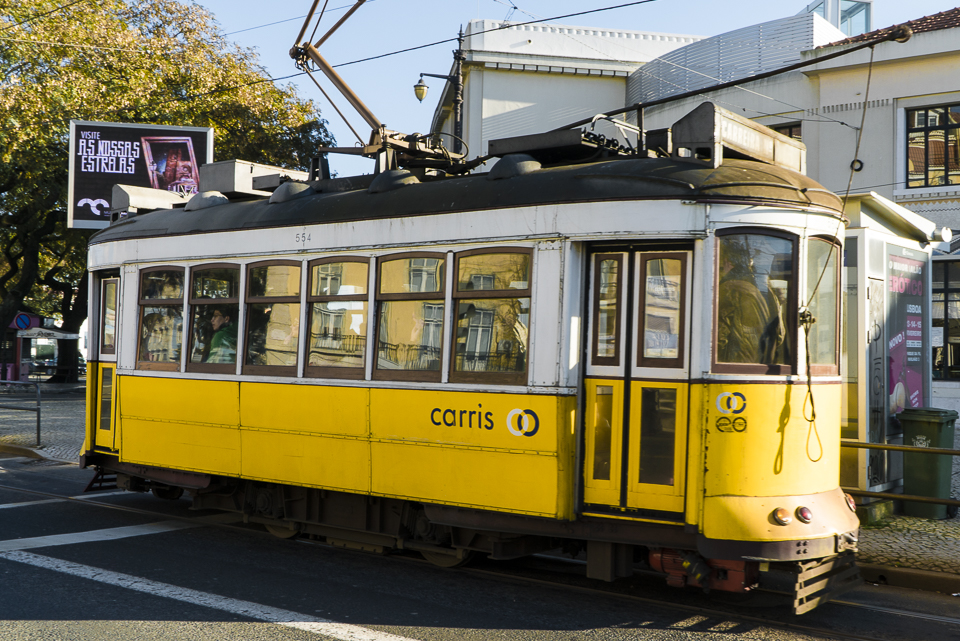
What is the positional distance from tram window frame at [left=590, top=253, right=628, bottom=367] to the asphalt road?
1646 mm

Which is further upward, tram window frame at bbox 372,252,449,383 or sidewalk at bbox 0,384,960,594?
tram window frame at bbox 372,252,449,383

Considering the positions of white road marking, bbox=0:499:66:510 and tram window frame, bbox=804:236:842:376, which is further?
Answer: white road marking, bbox=0:499:66:510

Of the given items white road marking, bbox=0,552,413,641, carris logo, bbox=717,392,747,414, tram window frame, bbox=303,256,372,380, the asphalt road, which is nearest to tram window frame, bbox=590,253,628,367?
carris logo, bbox=717,392,747,414

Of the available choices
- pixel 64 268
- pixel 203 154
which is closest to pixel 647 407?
pixel 203 154

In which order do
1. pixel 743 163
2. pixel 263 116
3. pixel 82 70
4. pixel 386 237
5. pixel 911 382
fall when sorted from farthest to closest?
pixel 263 116 < pixel 82 70 < pixel 911 382 < pixel 386 237 < pixel 743 163

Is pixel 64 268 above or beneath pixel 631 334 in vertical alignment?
above

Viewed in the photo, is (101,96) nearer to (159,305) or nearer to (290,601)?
(159,305)

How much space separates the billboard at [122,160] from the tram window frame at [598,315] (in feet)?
53.7

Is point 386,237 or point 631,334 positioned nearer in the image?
point 631,334

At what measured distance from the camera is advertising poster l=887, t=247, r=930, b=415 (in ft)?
30.1

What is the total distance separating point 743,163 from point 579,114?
19.9 meters

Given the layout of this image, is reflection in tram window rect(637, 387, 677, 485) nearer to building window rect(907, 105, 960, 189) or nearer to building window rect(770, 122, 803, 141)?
building window rect(907, 105, 960, 189)

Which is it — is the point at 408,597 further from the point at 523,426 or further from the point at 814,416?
the point at 814,416

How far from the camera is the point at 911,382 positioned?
9.61 meters
